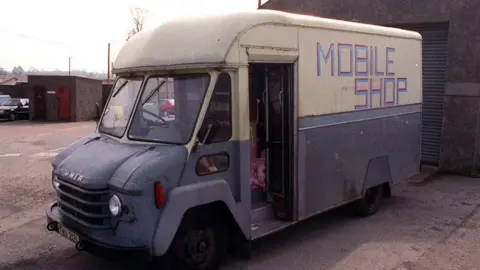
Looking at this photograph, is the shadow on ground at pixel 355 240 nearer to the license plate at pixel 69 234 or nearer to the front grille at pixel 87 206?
the license plate at pixel 69 234

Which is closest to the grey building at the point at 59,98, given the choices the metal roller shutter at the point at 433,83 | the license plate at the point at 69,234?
the metal roller shutter at the point at 433,83

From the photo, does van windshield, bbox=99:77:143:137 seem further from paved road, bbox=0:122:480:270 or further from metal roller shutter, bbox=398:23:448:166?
metal roller shutter, bbox=398:23:448:166

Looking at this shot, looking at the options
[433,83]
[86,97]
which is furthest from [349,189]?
[86,97]

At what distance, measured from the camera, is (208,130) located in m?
4.88

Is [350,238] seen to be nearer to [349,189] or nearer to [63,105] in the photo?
[349,189]

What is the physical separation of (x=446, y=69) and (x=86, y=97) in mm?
20809

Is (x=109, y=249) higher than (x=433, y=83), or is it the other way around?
(x=433, y=83)

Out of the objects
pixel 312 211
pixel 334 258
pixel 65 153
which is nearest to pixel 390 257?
pixel 334 258

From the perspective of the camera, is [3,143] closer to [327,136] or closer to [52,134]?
[52,134]

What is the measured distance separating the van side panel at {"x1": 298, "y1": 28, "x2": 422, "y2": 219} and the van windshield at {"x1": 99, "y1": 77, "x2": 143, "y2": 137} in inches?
80.0

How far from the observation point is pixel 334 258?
19.1 ft

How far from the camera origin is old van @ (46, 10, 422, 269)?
4621mm

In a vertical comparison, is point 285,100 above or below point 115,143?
above

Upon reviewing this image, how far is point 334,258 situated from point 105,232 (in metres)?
2.79
